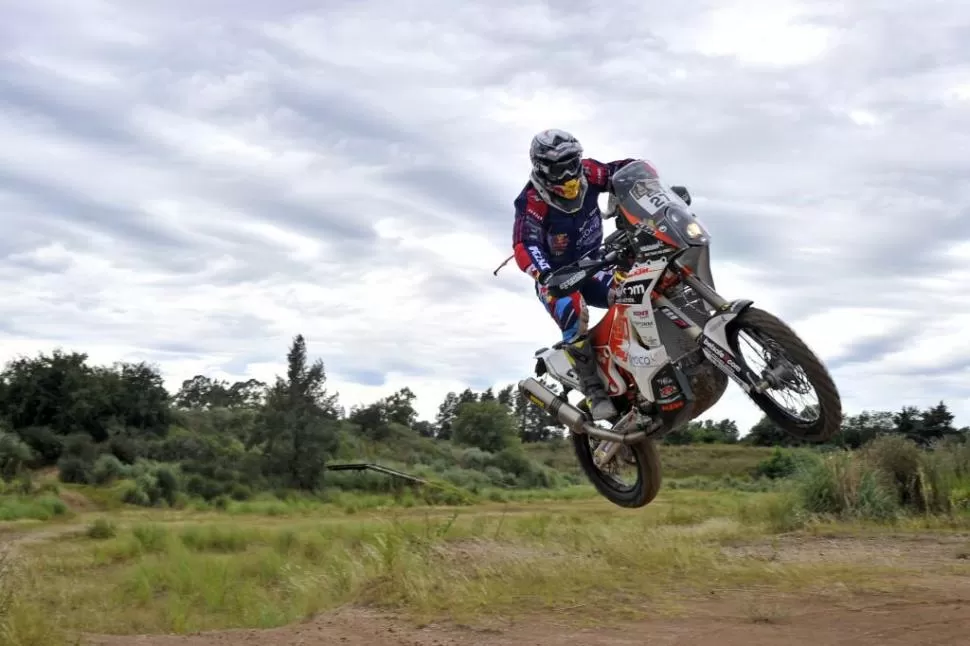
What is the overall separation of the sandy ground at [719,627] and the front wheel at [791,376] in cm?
150

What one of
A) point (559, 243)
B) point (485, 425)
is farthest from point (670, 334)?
point (485, 425)

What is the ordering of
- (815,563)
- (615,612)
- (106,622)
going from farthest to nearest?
(106,622) < (815,563) < (615,612)

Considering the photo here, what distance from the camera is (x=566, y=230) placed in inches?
338

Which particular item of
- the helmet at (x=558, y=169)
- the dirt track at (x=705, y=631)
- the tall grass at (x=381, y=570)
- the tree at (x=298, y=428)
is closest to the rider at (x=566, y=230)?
the helmet at (x=558, y=169)

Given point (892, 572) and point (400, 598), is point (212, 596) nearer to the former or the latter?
point (400, 598)

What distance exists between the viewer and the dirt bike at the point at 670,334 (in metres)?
6.79

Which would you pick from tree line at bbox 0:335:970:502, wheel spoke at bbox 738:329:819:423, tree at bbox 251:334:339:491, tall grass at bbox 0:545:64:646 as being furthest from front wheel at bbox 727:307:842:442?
tree at bbox 251:334:339:491

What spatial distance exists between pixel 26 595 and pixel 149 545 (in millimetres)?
12558

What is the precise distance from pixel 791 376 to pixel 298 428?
116 ft

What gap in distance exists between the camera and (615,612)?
8281 mm

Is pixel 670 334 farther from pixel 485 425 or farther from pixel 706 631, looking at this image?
pixel 485 425

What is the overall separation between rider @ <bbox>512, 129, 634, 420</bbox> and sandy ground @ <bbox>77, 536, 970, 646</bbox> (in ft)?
6.07

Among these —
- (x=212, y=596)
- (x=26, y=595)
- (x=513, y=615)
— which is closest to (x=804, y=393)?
(x=513, y=615)

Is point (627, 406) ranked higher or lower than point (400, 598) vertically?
higher
